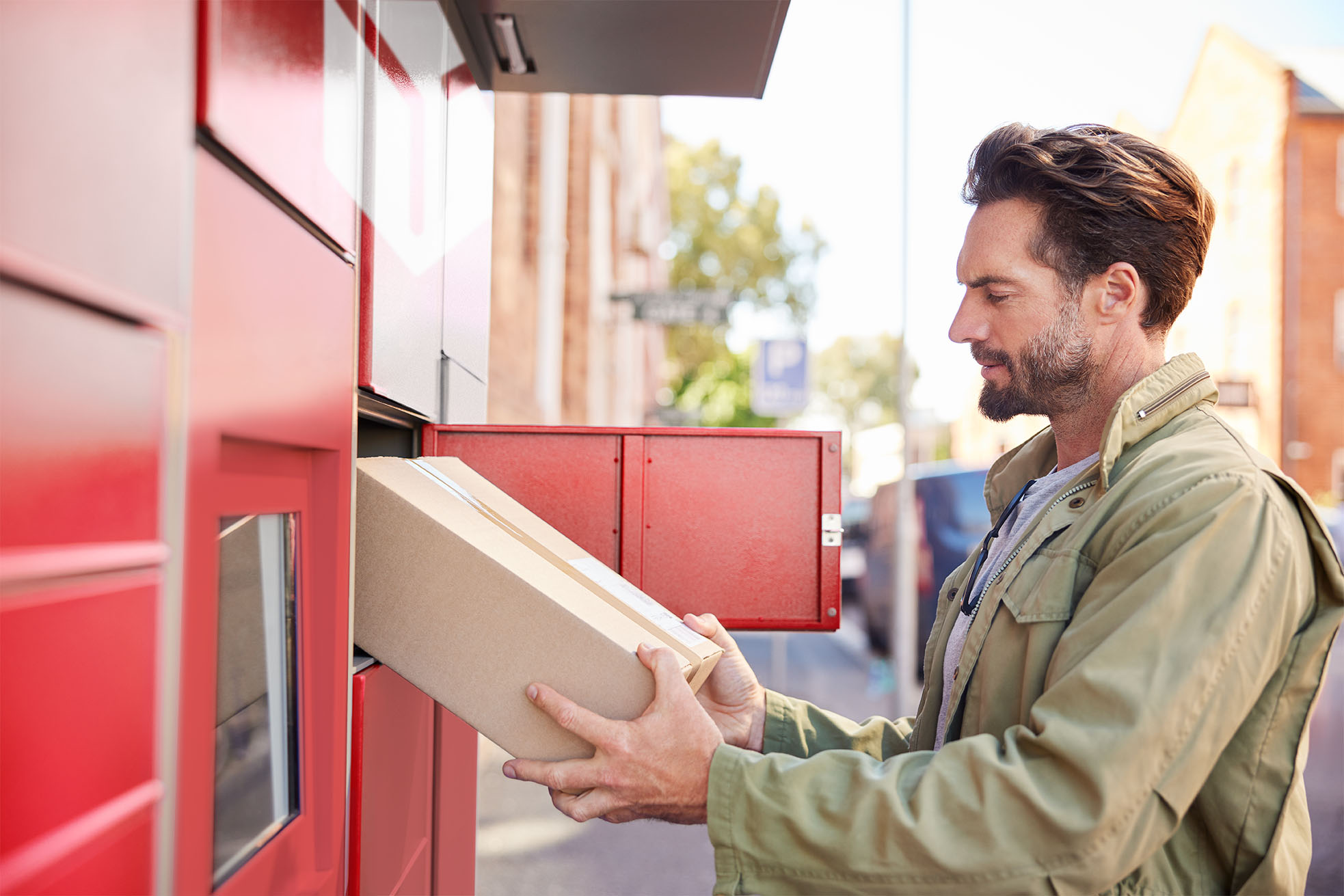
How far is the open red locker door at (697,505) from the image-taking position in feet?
7.14

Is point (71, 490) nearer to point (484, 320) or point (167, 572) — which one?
point (167, 572)

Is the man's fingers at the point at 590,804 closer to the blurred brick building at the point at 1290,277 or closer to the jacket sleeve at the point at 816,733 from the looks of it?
the jacket sleeve at the point at 816,733

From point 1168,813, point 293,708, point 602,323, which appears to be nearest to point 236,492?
point 293,708

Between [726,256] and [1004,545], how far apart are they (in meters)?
21.3

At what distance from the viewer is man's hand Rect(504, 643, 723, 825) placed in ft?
4.80

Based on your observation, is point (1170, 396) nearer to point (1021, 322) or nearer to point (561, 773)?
point (1021, 322)

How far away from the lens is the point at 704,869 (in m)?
4.46

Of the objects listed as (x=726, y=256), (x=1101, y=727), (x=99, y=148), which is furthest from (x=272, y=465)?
(x=726, y=256)

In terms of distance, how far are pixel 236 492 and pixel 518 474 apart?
1031 millimetres

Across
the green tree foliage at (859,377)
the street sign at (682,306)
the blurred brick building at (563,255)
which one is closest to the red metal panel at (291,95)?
the blurred brick building at (563,255)

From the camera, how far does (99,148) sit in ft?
2.72

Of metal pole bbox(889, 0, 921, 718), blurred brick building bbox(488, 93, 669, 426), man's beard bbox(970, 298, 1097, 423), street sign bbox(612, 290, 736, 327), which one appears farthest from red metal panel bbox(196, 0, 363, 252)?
street sign bbox(612, 290, 736, 327)

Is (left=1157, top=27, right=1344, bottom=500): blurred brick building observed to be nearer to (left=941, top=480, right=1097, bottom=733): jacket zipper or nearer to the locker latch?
the locker latch

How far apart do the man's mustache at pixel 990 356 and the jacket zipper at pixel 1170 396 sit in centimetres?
30
